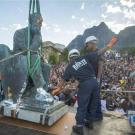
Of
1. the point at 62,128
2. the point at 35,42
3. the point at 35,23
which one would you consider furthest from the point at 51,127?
the point at 35,23

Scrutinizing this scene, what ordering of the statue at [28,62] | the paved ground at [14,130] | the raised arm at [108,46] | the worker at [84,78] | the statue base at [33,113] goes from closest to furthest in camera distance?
the paved ground at [14,130]
the statue base at [33,113]
the worker at [84,78]
the raised arm at [108,46]
the statue at [28,62]

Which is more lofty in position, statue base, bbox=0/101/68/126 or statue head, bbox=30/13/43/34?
statue head, bbox=30/13/43/34

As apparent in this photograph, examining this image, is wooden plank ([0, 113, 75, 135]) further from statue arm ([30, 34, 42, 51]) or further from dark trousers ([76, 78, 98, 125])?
statue arm ([30, 34, 42, 51])

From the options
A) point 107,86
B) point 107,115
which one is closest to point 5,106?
Answer: point 107,115

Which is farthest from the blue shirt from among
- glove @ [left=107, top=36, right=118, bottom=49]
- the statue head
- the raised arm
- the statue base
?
the statue head

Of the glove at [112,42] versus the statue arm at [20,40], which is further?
the statue arm at [20,40]

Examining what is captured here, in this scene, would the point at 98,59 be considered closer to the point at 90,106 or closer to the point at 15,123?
the point at 90,106

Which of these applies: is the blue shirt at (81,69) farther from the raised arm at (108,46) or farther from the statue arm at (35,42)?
the statue arm at (35,42)

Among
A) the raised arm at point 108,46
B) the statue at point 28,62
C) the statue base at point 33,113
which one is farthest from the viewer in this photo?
the statue at point 28,62

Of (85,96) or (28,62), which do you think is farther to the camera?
(28,62)

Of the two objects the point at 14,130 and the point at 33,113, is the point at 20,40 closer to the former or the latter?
the point at 33,113

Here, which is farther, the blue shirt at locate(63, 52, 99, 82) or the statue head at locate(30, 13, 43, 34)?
the statue head at locate(30, 13, 43, 34)

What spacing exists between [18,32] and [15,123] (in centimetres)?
175

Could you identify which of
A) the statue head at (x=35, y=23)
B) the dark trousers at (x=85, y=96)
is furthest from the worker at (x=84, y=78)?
the statue head at (x=35, y=23)
